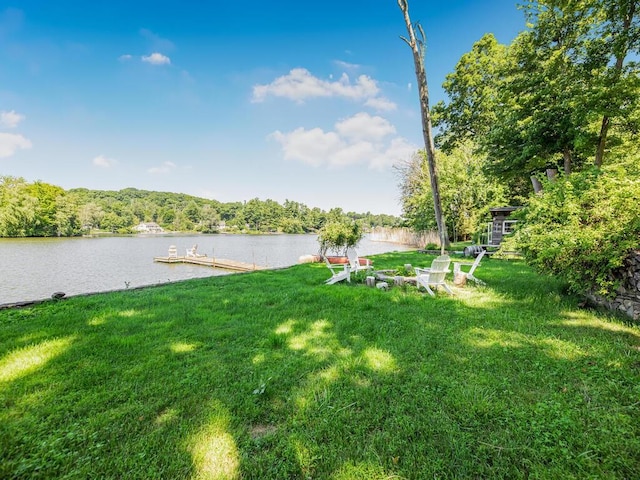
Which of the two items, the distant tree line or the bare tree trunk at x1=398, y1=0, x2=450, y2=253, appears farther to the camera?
the distant tree line

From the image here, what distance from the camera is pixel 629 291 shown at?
4039 mm

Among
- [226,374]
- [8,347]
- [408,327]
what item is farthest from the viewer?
[408,327]

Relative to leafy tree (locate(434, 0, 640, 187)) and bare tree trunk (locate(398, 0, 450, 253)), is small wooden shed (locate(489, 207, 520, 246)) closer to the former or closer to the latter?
leafy tree (locate(434, 0, 640, 187))

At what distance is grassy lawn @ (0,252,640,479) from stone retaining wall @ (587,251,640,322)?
35 cm

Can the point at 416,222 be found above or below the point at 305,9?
below

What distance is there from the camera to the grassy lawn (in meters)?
1.72

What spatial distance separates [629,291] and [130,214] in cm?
10573

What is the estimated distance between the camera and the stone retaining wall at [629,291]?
3904mm

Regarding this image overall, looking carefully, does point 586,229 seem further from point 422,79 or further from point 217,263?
point 217,263

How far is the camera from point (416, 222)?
87.9 feet

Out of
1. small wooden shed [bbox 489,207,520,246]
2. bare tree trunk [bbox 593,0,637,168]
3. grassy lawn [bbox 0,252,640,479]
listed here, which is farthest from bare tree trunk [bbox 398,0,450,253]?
grassy lawn [bbox 0,252,640,479]

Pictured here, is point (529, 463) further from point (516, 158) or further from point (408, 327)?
point (516, 158)

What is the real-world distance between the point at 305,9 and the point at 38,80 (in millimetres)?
24141

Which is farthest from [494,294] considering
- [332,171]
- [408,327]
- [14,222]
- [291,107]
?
[14,222]
